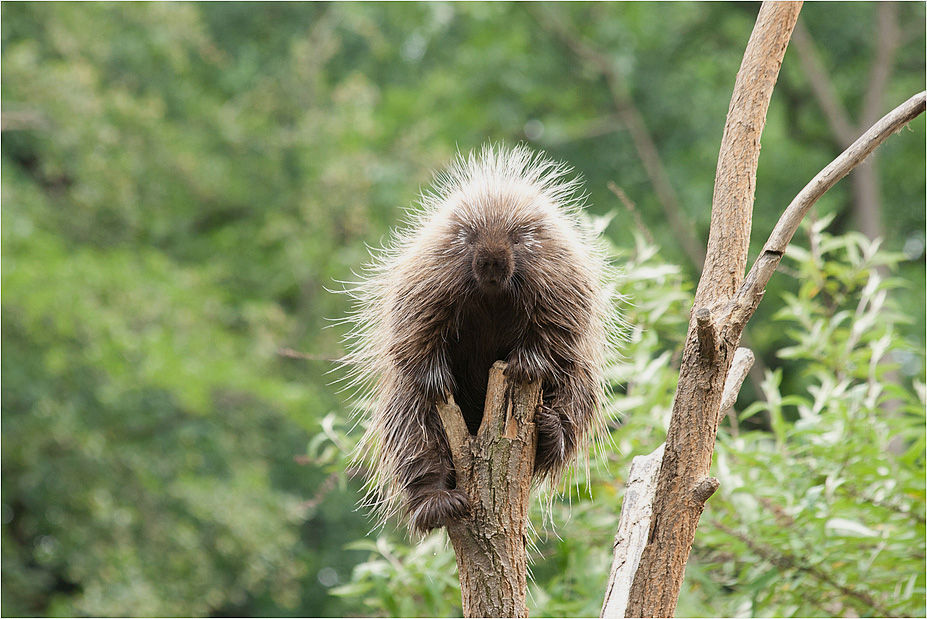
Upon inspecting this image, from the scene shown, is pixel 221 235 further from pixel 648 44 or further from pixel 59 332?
A: pixel 648 44

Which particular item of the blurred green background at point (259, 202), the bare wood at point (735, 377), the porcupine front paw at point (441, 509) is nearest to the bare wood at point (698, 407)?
the bare wood at point (735, 377)

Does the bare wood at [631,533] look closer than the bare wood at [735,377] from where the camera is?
Yes

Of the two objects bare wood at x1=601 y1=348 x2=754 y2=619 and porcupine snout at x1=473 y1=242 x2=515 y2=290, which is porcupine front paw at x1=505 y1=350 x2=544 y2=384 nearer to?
porcupine snout at x1=473 y1=242 x2=515 y2=290

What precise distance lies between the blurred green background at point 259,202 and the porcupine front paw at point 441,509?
13.9ft

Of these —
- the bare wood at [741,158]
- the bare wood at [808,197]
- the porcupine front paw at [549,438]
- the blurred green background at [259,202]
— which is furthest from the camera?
the blurred green background at [259,202]

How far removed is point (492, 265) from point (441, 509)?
0.49m

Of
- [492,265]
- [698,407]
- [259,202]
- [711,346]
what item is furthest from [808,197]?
[259,202]

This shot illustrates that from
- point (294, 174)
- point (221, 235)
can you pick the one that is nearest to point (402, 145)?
point (294, 174)

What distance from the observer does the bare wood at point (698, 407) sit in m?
1.51

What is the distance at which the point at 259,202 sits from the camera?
916 cm

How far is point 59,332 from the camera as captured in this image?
645 cm

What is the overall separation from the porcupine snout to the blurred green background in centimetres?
431

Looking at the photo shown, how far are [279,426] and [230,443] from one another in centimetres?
50

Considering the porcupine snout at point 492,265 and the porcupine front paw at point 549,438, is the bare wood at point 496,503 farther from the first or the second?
the porcupine snout at point 492,265
